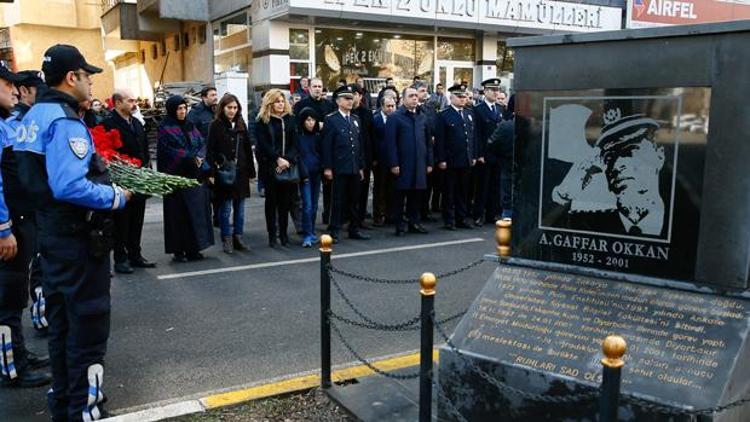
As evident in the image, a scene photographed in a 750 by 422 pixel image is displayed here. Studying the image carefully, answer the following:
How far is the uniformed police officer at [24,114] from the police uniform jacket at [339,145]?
419cm

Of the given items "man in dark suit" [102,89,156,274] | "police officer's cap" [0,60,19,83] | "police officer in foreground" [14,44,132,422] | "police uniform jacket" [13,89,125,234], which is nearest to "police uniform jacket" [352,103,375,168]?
"man in dark suit" [102,89,156,274]

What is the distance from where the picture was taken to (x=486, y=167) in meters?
10.3

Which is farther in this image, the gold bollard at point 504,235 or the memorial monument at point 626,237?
the gold bollard at point 504,235

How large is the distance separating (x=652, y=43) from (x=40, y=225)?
333 centimetres

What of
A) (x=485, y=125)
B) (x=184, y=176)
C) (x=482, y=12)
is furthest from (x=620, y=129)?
(x=482, y=12)

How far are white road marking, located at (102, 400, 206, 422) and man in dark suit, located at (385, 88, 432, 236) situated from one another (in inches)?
224

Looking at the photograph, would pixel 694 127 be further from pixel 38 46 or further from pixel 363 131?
pixel 38 46

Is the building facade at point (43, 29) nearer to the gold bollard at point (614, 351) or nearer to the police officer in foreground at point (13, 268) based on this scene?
the police officer in foreground at point (13, 268)

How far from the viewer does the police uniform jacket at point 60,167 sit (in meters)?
3.28

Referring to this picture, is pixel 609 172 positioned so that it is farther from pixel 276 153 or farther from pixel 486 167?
pixel 486 167

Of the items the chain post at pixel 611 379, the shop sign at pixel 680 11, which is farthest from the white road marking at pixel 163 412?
the shop sign at pixel 680 11

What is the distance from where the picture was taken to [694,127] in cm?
304

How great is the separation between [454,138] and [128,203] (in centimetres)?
482

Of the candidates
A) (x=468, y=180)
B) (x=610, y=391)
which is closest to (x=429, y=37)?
(x=468, y=180)
